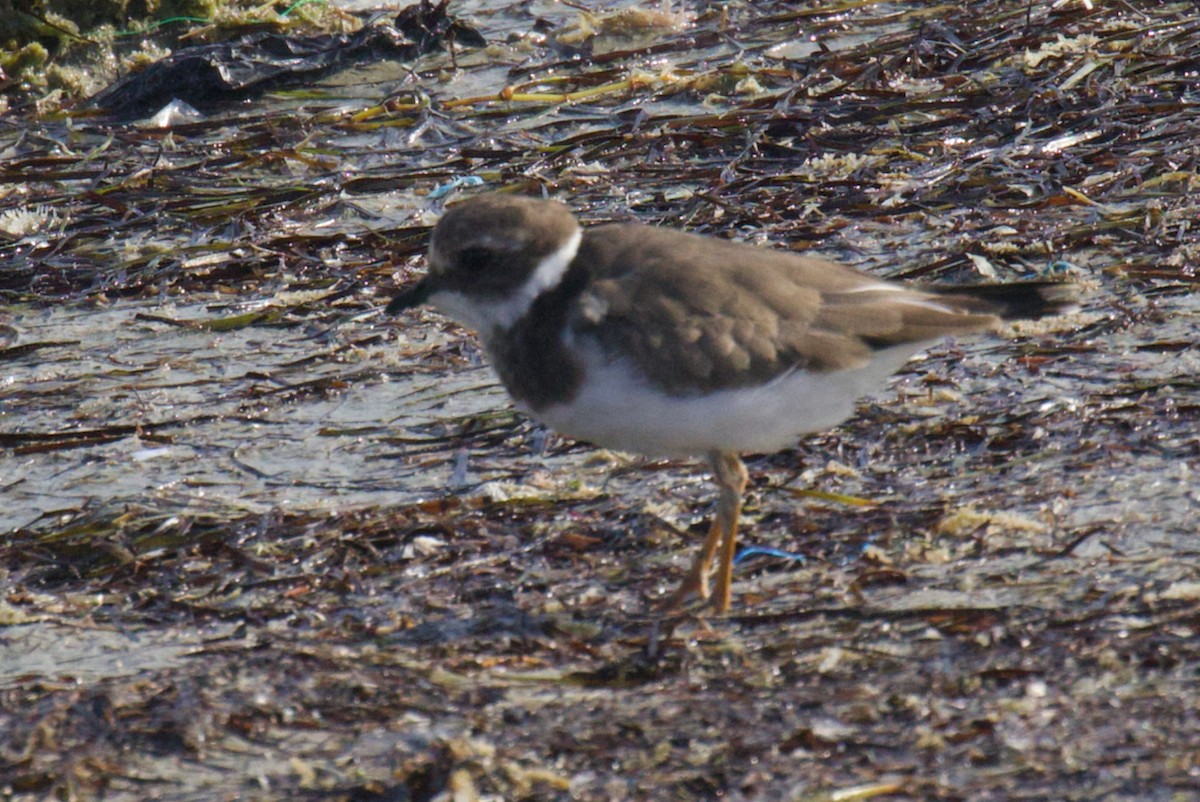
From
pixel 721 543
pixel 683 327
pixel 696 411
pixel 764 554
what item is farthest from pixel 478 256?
pixel 764 554

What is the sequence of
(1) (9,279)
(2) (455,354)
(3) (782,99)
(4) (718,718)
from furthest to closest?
(3) (782,99)
(1) (9,279)
(2) (455,354)
(4) (718,718)

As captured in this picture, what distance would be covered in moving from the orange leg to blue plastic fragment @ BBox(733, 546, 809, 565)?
0.27ft

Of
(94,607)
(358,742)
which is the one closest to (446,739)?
(358,742)

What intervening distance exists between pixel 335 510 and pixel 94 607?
0.79 m

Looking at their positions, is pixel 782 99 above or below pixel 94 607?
above

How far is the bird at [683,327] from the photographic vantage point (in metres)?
3.91

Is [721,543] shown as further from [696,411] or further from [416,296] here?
[416,296]

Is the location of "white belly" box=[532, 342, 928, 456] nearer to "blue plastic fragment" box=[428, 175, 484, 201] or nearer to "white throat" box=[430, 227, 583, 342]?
"white throat" box=[430, 227, 583, 342]

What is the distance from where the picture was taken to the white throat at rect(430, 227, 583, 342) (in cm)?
412

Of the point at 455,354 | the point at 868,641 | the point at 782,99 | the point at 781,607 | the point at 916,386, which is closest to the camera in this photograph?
the point at 868,641

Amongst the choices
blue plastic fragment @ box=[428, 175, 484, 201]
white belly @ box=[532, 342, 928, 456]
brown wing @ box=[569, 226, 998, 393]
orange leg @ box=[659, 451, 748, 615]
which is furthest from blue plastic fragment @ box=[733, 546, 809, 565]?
blue plastic fragment @ box=[428, 175, 484, 201]

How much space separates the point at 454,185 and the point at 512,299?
314 centimetres

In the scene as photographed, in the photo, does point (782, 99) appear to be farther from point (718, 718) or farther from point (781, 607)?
point (718, 718)

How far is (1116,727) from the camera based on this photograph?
326 centimetres
